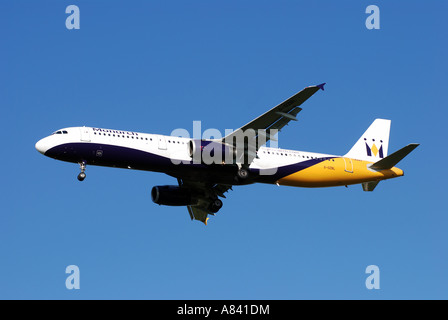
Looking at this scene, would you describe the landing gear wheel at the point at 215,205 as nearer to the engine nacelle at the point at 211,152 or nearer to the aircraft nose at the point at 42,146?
the engine nacelle at the point at 211,152

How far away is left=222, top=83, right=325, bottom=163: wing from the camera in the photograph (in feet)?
162

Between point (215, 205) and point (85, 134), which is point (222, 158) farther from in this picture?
point (85, 134)

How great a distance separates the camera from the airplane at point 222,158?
51.9m

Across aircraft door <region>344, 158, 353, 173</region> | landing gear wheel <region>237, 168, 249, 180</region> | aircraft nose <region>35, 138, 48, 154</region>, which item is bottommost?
landing gear wheel <region>237, 168, 249, 180</region>

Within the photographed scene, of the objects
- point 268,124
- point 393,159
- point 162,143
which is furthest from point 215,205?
point 393,159

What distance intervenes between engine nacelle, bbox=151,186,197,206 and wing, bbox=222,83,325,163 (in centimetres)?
790

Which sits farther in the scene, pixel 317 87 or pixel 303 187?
pixel 303 187

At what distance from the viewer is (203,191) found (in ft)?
197

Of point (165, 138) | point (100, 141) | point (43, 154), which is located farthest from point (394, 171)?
point (43, 154)

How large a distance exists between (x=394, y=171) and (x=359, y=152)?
11.6 ft

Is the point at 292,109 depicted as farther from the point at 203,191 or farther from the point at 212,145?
the point at 203,191

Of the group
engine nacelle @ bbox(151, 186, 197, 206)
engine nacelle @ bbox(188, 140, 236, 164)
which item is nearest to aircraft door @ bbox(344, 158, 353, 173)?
engine nacelle @ bbox(188, 140, 236, 164)

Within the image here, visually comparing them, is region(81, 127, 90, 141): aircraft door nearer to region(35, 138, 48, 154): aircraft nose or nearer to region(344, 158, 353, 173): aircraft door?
region(35, 138, 48, 154): aircraft nose

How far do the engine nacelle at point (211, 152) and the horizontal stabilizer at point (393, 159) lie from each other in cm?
1203
